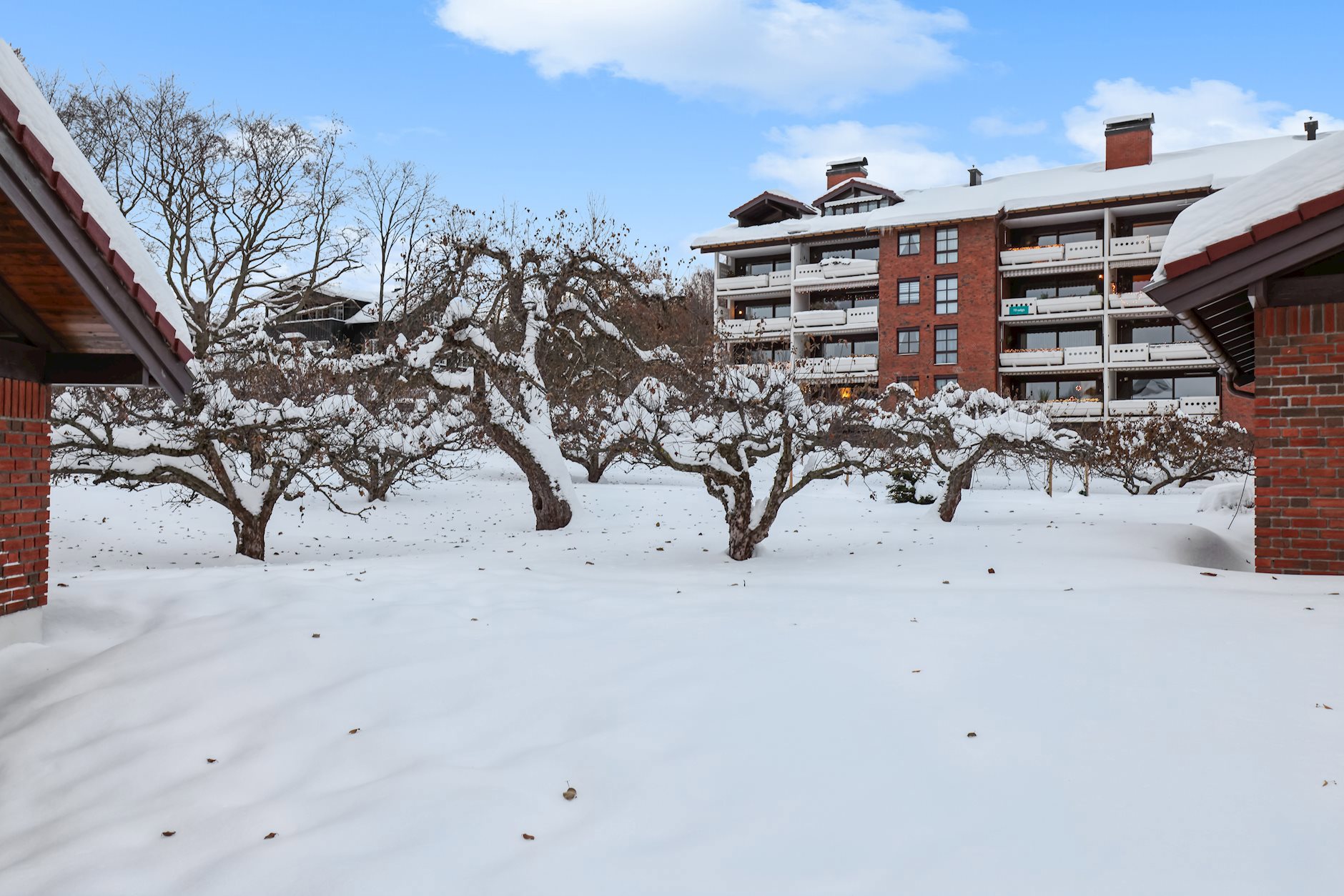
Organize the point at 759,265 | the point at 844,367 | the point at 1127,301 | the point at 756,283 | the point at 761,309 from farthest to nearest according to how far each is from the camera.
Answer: the point at 759,265 → the point at 761,309 → the point at 756,283 → the point at 844,367 → the point at 1127,301

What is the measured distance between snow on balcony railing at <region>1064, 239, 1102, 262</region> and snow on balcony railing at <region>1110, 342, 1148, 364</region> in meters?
3.88

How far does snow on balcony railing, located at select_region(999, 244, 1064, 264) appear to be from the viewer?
117 ft

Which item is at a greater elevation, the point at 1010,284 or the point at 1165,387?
the point at 1010,284

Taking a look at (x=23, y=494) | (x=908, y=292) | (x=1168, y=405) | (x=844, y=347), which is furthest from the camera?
(x=844, y=347)

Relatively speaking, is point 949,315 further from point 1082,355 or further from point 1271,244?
point 1271,244

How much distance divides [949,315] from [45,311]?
118 feet

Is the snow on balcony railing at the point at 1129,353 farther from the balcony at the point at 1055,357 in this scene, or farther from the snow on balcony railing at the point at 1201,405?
the snow on balcony railing at the point at 1201,405

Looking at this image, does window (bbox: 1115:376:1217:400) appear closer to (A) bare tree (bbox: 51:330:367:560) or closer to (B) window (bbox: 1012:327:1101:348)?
(B) window (bbox: 1012:327:1101:348)

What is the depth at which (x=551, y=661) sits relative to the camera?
608cm

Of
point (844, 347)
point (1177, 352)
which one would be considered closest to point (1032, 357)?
point (1177, 352)

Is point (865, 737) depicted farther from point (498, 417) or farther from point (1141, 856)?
point (498, 417)

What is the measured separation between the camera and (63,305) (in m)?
6.29

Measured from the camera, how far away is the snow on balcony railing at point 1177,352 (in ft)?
110

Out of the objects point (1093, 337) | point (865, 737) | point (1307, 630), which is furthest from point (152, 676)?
point (1093, 337)
